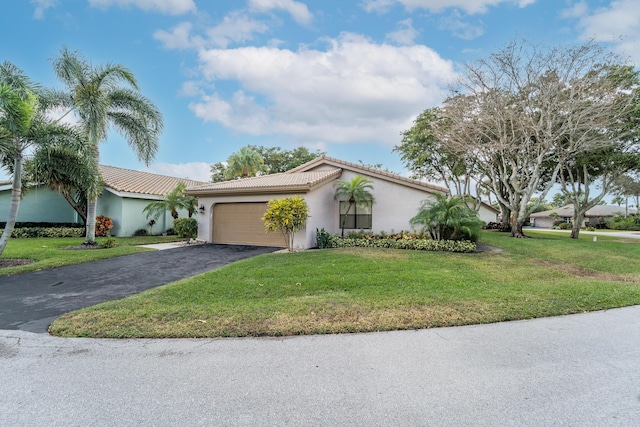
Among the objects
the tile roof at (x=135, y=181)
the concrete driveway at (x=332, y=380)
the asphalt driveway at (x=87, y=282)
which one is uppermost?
the tile roof at (x=135, y=181)

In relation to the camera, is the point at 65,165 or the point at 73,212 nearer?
the point at 65,165

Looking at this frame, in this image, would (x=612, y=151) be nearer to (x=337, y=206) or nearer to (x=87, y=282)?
(x=337, y=206)

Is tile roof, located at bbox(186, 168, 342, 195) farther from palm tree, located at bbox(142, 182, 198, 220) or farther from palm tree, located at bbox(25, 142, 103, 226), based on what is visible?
Answer: palm tree, located at bbox(25, 142, 103, 226)

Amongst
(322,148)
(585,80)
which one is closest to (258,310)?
(585,80)

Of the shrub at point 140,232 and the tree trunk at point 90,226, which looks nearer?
the tree trunk at point 90,226

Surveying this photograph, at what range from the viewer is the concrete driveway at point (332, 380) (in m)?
2.44

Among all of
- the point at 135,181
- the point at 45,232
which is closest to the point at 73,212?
the point at 45,232

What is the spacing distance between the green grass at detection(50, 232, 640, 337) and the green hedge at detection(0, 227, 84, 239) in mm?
13945

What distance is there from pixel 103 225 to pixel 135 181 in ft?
14.7

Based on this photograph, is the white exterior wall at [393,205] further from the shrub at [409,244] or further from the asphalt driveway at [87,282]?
the asphalt driveway at [87,282]

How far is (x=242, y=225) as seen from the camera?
46.5ft

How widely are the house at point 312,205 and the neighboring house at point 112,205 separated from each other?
192 inches

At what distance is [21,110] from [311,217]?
9.50m

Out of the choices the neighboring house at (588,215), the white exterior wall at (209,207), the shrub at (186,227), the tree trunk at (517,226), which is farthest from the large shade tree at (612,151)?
the neighboring house at (588,215)
